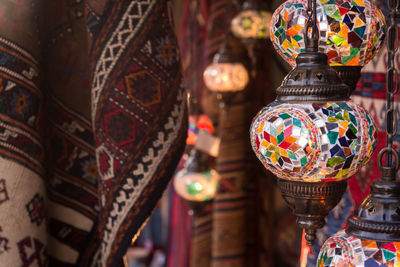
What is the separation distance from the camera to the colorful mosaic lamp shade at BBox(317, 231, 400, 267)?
39 centimetres

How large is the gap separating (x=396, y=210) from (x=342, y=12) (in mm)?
174

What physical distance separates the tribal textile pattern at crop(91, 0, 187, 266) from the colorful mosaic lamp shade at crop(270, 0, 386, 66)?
159 millimetres

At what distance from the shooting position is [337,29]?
46 centimetres

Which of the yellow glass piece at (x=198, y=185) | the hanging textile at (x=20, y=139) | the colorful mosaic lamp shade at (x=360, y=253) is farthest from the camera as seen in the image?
the yellow glass piece at (x=198, y=185)

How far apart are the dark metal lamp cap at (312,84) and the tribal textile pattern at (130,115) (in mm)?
198

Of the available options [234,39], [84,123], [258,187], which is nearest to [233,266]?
[258,187]

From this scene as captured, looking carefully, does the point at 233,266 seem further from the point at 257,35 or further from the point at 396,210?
the point at 396,210

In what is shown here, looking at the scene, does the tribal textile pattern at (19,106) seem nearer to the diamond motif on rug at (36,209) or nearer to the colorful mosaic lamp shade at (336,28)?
the diamond motif on rug at (36,209)

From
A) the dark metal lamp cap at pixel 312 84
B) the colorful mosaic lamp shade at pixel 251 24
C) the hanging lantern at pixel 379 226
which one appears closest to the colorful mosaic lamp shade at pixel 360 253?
the hanging lantern at pixel 379 226

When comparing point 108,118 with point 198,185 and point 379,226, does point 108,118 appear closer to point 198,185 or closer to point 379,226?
point 379,226

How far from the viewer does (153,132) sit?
579mm

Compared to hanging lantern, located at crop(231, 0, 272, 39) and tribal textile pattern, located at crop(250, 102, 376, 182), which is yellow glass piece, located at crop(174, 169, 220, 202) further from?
tribal textile pattern, located at crop(250, 102, 376, 182)

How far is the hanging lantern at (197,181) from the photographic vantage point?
4.84 ft

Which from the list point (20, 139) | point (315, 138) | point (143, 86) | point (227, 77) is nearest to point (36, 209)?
point (20, 139)
